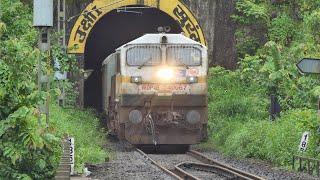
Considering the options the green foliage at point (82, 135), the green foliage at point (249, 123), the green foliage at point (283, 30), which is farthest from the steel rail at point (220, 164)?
the green foliage at point (283, 30)

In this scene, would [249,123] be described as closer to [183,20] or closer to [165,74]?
[165,74]

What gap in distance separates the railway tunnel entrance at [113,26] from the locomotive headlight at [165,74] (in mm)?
7882

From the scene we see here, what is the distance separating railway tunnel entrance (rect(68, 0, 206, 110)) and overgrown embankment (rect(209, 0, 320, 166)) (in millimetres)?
2514

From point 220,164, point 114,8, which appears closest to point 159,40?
point 220,164

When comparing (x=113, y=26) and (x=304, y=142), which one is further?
(x=113, y=26)

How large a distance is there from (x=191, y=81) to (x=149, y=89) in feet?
4.20

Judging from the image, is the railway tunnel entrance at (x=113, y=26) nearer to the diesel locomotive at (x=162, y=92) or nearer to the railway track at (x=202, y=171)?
the diesel locomotive at (x=162, y=92)

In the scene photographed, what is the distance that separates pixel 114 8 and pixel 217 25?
15.0ft

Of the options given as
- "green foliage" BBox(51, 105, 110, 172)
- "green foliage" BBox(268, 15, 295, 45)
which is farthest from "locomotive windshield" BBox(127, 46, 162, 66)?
"green foliage" BBox(268, 15, 295, 45)

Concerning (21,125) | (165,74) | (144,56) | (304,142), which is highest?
(144,56)

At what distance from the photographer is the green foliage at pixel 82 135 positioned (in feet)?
53.6

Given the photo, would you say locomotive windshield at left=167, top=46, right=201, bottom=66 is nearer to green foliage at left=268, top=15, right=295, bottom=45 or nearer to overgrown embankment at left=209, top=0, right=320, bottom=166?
overgrown embankment at left=209, top=0, right=320, bottom=166

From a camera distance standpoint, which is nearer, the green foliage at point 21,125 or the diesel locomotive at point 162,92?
the green foliage at point 21,125

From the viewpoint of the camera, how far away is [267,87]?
2323 cm
